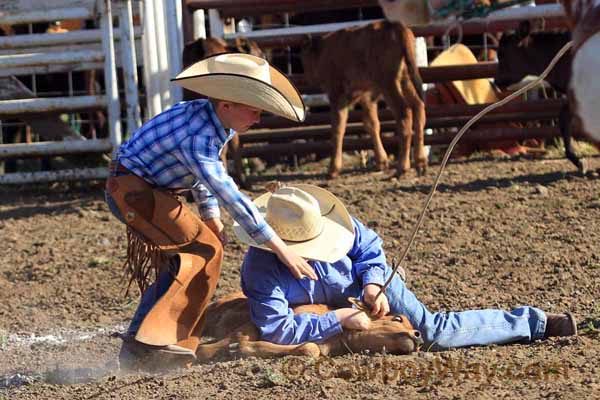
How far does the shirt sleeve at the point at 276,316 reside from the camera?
14.6ft

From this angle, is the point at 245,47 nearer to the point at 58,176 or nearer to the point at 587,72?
the point at 58,176

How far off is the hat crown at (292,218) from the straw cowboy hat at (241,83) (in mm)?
344

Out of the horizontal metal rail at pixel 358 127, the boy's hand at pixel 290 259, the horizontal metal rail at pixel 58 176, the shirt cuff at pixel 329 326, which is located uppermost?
the boy's hand at pixel 290 259

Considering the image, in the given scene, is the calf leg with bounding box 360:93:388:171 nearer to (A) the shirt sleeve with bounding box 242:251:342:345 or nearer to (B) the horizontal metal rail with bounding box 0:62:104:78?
(B) the horizontal metal rail with bounding box 0:62:104:78

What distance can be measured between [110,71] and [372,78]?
2023 mm

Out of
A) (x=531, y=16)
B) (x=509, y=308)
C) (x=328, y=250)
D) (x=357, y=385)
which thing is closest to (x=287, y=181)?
(x=531, y=16)

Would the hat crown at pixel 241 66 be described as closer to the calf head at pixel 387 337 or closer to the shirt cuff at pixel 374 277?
the shirt cuff at pixel 374 277

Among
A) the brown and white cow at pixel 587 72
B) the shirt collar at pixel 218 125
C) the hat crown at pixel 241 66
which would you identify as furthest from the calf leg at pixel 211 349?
the brown and white cow at pixel 587 72

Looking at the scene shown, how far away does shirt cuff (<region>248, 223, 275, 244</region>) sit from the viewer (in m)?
4.21

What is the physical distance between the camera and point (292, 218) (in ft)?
14.9

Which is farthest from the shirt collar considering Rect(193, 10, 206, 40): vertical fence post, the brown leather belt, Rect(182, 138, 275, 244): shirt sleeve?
Rect(193, 10, 206, 40): vertical fence post

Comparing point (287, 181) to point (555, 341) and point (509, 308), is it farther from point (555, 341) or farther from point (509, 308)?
point (555, 341)

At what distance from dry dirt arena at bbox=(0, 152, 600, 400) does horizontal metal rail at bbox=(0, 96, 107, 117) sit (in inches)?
26.3

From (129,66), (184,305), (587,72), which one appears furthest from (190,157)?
(129,66)
